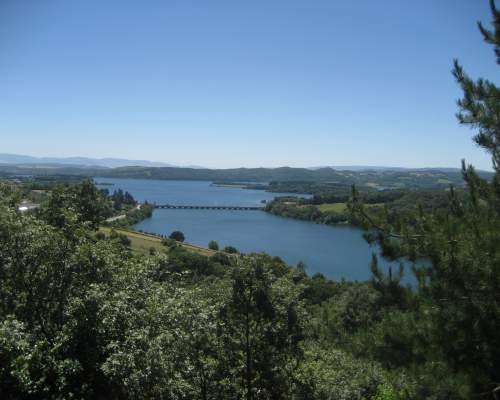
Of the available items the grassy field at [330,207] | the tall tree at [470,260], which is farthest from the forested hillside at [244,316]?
the grassy field at [330,207]

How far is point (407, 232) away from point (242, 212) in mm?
82670

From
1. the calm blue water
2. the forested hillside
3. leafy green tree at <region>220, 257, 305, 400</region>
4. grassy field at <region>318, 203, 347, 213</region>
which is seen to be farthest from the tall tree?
grassy field at <region>318, 203, 347, 213</region>

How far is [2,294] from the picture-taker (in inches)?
195

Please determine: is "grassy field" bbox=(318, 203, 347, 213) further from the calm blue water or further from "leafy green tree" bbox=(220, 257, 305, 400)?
"leafy green tree" bbox=(220, 257, 305, 400)

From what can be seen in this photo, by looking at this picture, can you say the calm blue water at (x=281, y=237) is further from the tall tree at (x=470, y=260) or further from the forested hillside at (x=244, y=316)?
the tall tree at (x=470, y=260)

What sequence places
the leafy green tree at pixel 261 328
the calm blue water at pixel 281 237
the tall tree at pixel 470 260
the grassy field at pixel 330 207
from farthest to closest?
the grassy field at pixel 330 207, the calm blue water at pixel 281 237, the leafy green tree at pixel 261 328, the tall tree at pixel 470 260

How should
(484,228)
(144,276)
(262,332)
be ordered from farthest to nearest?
(262,332) < (144,276) < (484,228)

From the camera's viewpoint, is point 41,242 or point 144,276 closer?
point 41,242

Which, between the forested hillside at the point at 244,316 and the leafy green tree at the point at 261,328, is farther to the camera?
the leafy green tree at the point at 261,328

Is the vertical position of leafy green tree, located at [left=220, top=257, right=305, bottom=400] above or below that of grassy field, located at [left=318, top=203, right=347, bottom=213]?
above

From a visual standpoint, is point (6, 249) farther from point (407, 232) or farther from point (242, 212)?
point (242, 212)

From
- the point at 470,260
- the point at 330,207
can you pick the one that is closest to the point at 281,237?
the point at 330,207

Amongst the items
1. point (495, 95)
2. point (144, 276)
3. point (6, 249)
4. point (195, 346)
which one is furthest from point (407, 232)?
point (6, 249)

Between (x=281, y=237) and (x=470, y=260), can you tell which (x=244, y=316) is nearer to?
(x=470, y=260)
